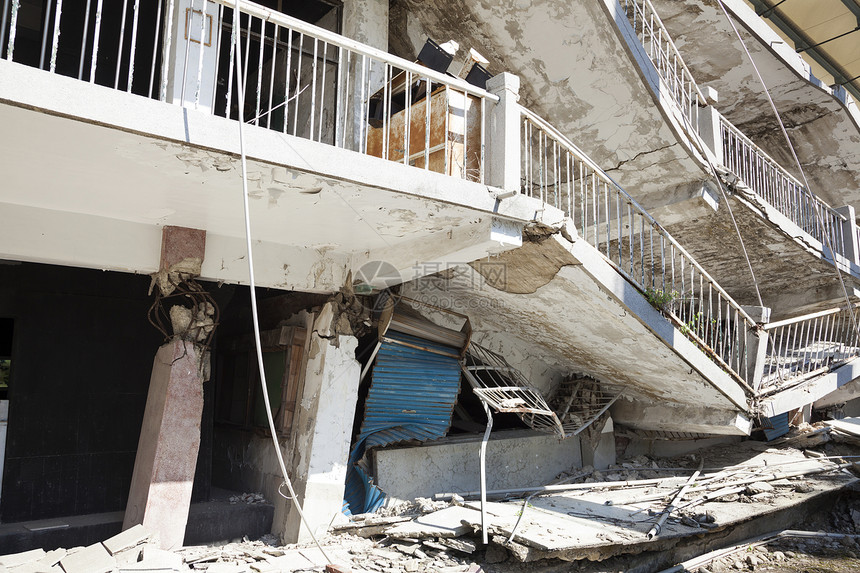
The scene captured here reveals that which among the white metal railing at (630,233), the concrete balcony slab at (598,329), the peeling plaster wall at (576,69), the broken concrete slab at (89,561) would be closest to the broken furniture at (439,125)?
the white metal railing at (630,233)

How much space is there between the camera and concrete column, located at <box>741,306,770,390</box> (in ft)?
27.1

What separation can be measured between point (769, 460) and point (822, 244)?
348 cm

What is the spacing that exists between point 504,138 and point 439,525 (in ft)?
12.3

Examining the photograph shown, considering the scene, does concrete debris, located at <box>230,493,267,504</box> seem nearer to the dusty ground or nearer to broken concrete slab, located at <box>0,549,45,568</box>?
the dusty ground

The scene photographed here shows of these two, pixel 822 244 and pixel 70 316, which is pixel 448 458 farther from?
pixel 822 244

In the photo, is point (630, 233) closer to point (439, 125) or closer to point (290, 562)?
point (439, 125)

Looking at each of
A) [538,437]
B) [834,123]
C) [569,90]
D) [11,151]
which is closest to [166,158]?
[11,151]

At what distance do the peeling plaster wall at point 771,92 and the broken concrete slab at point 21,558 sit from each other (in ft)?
34.0

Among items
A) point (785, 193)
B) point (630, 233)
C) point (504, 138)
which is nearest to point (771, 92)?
point (785, 193)

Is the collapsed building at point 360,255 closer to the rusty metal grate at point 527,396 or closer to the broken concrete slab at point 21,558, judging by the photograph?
the rusty metal grate at point 527,396

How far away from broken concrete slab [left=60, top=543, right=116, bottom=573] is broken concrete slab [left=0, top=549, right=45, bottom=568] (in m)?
0.26

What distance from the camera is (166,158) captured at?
446cm

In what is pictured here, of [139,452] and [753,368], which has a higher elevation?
[753,368]

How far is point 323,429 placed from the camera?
7.01m
